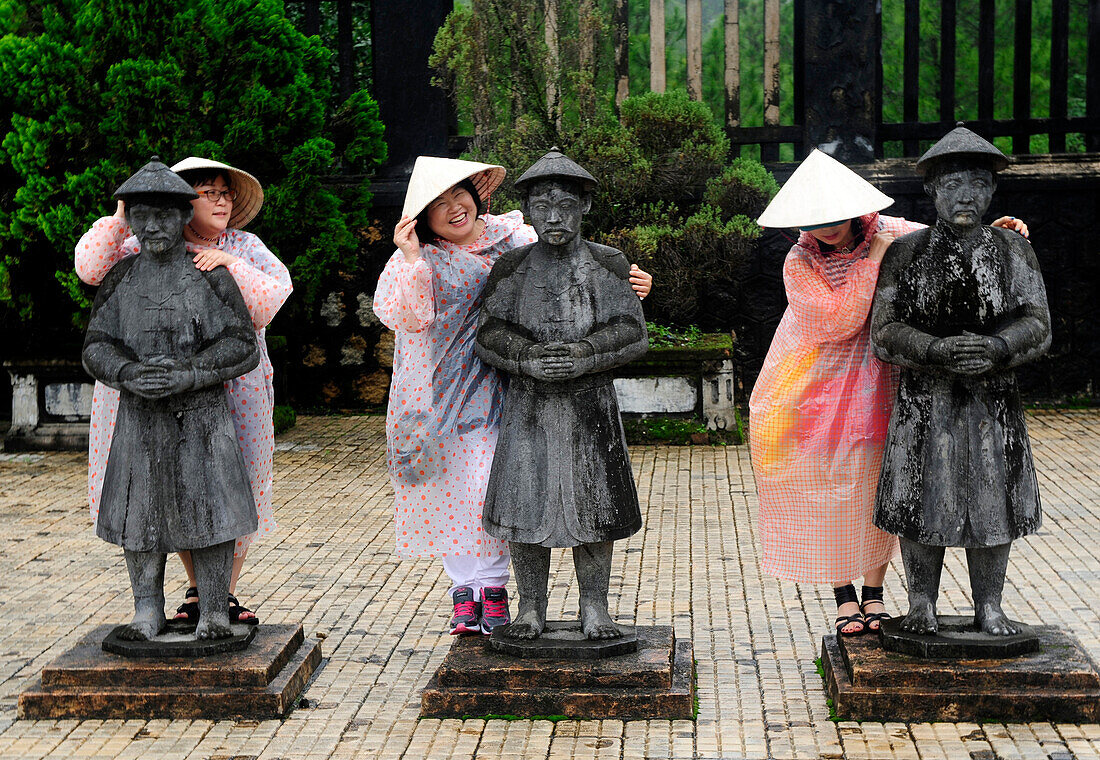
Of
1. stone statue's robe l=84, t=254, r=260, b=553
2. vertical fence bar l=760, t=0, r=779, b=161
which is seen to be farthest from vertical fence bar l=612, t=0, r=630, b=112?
stone statue's robe l=84, t=254, r=260, b=553

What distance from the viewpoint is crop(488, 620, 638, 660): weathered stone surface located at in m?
4.20

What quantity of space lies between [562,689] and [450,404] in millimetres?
1131

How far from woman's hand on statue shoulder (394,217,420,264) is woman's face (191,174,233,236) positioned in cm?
69

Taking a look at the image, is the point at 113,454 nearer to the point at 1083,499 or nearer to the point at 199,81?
the point at 199,81

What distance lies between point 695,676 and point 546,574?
686 mm

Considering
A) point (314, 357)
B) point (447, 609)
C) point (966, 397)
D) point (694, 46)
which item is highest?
point (694, 46)

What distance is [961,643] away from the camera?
406 cm

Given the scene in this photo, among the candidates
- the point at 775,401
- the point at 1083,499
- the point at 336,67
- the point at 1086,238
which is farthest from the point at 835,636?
the point at 336,67

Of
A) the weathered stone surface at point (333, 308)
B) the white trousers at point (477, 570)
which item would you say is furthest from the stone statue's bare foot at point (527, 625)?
the weathered stone surface at point (333, 308)

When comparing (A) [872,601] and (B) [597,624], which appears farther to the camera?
(A) [872,601]

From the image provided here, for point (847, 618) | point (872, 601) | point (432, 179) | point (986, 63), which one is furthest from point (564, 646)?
point (986, 63)

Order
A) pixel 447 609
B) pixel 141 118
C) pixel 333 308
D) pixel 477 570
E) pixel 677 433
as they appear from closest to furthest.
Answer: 1. pixel 477 570
2. pixel 447 609
3. pixel 141 118
4. pixel 677 433
5. pixel 333 308

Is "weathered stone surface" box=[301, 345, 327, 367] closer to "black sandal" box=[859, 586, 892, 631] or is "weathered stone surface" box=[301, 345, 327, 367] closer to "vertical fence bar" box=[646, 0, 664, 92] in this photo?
"vertical fence bar" box=[646, 0, 664, 92]

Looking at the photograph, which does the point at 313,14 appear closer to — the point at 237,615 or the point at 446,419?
the point at 446,419
